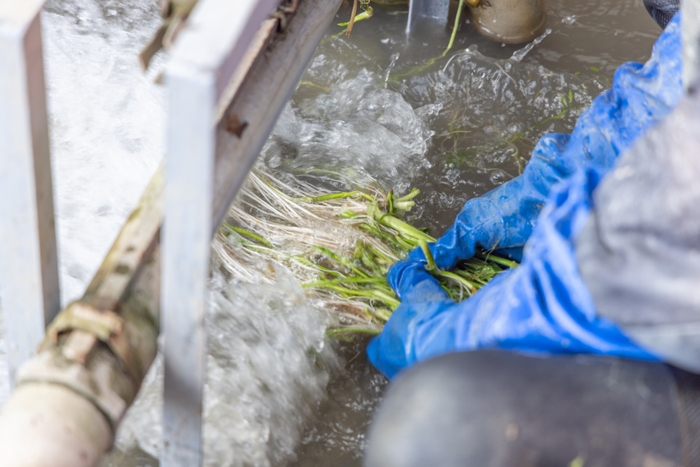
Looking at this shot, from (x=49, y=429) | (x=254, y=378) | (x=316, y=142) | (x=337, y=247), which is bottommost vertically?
(x=254, y=378)

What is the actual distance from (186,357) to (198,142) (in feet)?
1.47

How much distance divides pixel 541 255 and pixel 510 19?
7.65ft

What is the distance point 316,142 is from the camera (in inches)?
106

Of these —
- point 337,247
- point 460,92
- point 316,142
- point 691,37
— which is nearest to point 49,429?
point 691,37

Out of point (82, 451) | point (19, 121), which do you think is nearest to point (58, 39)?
point (19, 121)

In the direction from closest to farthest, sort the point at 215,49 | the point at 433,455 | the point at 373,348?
the point at 215,49 < the point at 433,455 < the point at 373,348

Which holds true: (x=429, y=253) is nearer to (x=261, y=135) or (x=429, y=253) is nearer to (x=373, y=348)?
(x=373, y=348)

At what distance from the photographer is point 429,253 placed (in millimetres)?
2029

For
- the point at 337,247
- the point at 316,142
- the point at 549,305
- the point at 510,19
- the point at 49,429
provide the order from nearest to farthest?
1. the point at 49,429
2. the point at 549,305
3. the point at 337,247
4. the point at 316,142
5. the point at 510,19

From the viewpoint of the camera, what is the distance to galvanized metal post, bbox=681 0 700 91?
107 cm

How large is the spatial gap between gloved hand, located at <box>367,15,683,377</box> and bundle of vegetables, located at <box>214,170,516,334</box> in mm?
86

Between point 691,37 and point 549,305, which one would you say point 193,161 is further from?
point 691,37

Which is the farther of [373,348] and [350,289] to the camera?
[350,289]

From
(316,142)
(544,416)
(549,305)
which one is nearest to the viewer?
(544,416)
